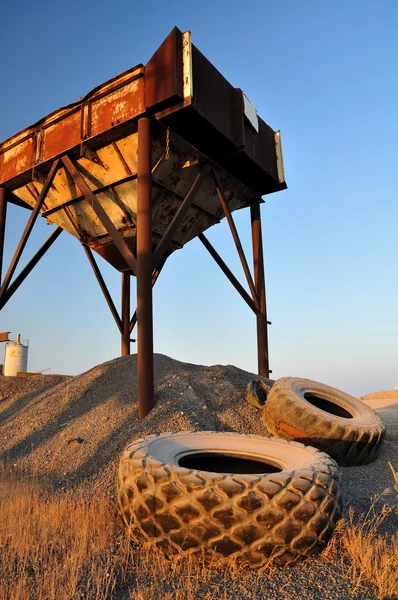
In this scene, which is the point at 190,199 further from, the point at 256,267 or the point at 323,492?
the point at 323,492

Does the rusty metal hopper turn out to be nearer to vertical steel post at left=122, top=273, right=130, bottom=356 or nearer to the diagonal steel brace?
the diagonal steel brace

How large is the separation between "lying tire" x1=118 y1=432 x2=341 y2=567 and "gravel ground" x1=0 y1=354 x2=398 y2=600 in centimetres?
32

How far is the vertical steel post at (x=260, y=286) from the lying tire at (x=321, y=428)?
Answer: 3.60 metres

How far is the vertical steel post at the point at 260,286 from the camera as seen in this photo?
401 inches

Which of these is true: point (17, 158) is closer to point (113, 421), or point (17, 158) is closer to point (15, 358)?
point (113, 421)

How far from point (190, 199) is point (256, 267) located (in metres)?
3.19

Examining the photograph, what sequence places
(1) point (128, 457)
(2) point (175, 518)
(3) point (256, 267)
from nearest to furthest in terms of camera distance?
(2) point (175, 518) → (1) point (128, 457) → (3) point (256, 267)

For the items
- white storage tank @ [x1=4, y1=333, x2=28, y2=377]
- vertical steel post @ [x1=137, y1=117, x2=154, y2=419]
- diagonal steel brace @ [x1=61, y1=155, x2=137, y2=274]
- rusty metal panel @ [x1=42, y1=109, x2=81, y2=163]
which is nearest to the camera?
vertical steel post @ [x1=137, y1=117, x2=154, y2=419]

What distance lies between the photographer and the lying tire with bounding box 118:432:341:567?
2.62 m

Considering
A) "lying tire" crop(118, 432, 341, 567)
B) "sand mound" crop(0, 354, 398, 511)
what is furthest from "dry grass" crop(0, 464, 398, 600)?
"sand mound" crop(0, 354, 398, 511)

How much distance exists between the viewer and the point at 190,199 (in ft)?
25.9

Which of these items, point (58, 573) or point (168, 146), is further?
point (168, 146)

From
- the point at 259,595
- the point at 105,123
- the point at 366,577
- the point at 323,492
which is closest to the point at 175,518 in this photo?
the point at 259,595

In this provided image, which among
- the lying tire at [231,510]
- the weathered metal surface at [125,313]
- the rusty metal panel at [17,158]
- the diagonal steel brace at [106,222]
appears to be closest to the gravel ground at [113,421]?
the lying tire at [231,510]
